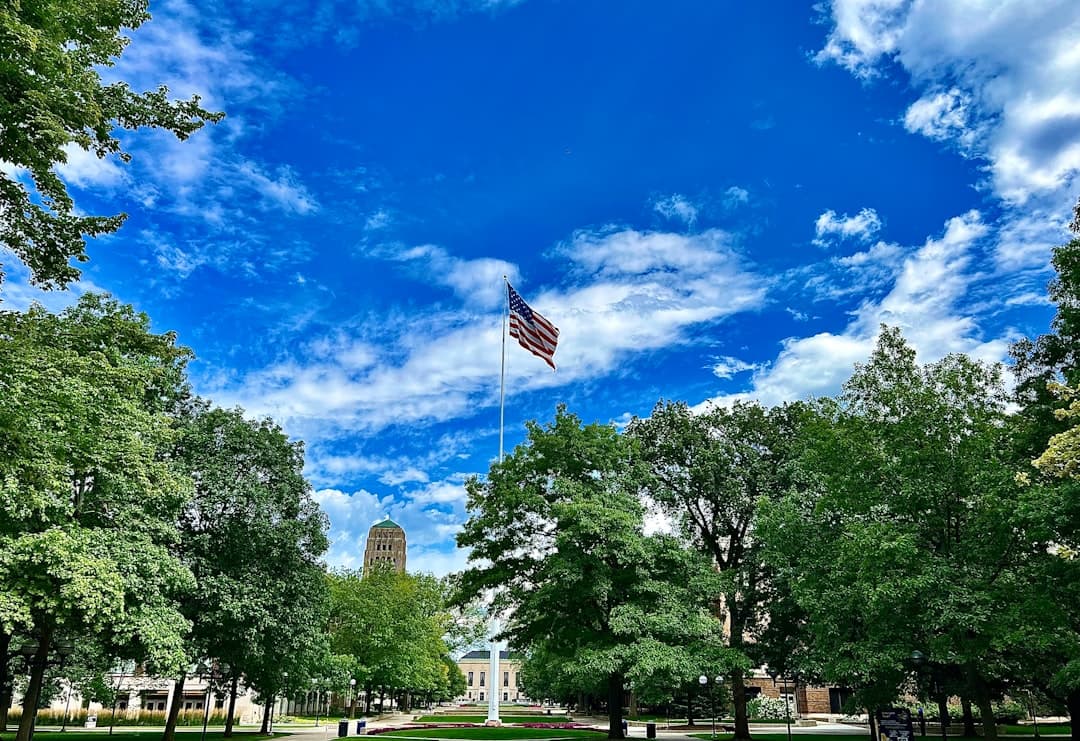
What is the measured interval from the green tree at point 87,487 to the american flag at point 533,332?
14.6 metres

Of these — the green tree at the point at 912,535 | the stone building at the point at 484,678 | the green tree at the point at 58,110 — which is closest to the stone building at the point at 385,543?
the stone building at the point at 484,678

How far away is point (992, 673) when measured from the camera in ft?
73.8

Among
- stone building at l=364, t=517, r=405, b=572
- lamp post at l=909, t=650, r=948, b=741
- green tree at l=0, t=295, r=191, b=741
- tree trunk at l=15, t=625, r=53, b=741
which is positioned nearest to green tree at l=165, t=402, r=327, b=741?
green tree at l=0, t=295, r=191, b=741

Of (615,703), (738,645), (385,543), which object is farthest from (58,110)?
(385,543)

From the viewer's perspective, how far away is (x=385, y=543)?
550 feet

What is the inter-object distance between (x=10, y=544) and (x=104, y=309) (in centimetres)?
1052

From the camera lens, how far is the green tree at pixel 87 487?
14.2 meters

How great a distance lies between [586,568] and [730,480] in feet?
27.5

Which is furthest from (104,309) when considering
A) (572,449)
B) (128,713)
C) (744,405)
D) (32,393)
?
(128,713)

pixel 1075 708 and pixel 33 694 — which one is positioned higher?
pixel 1075 708

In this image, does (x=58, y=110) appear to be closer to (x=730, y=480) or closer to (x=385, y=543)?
(x=730, y=480)

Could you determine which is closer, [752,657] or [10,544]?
[10,544]

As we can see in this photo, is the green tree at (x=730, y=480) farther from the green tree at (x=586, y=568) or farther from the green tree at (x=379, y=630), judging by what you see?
the green tree at (x=379, y=630)

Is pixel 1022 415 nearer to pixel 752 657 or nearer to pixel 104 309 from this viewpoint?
pixel 752 657
